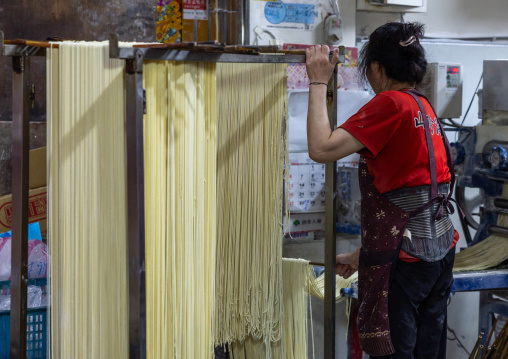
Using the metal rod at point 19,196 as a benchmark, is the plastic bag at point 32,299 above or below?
below

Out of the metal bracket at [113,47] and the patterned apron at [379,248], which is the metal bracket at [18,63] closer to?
the metal bracket at [113,47]

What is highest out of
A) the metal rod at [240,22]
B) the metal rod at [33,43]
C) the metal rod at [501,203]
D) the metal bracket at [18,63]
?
the metal rod at [240,22]

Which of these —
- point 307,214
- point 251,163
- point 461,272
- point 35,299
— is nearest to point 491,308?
point 461,272

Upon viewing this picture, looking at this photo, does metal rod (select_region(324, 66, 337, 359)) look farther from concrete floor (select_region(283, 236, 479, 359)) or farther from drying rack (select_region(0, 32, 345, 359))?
concrete floor (select_region(283, 236, 479, 359))

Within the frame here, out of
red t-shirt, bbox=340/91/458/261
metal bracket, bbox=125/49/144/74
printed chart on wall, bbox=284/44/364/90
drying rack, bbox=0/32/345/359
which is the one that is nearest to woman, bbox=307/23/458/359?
red t-shirt, bbox=340/91/458/261

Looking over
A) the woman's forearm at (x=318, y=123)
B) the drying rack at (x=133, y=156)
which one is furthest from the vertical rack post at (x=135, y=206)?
the woman's forearm at (x=318, y=123)

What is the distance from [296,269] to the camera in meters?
2.27

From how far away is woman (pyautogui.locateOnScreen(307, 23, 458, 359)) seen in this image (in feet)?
6.47

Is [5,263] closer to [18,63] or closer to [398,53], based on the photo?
[18,63]

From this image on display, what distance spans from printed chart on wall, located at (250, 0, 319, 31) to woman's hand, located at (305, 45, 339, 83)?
1.20 m

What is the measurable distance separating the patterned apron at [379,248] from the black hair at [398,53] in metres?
0.08

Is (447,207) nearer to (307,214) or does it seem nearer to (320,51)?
(320,51)

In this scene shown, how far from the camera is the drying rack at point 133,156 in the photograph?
157 centimetres

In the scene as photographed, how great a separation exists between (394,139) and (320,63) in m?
0.33
